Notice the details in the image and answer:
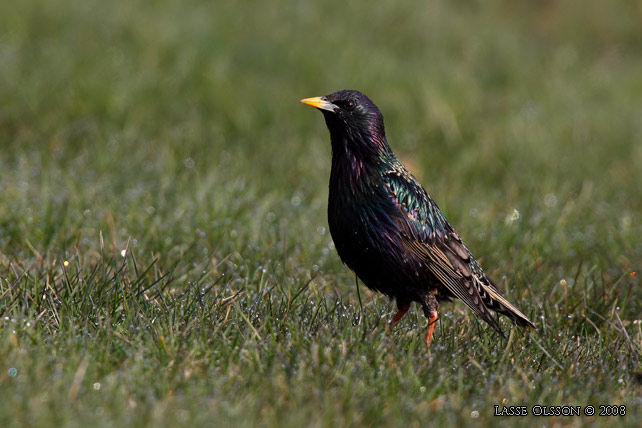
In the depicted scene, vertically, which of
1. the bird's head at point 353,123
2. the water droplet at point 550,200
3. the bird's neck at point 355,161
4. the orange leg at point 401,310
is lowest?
the orange leg at point 401,310

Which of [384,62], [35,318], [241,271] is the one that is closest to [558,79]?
[384,62]

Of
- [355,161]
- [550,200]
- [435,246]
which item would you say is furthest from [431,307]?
[550,200]

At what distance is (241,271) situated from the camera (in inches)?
195

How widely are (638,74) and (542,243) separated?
6917mm

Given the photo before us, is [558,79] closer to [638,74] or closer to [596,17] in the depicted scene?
[638,74]

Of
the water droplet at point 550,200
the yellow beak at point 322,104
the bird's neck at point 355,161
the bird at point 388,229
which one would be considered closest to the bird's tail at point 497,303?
the bird at point 388,229

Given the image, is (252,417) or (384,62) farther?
(384,62)

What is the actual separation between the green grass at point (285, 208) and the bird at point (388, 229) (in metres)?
0.19

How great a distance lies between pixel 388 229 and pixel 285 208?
2100 mm

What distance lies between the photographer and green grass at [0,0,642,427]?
3350mm

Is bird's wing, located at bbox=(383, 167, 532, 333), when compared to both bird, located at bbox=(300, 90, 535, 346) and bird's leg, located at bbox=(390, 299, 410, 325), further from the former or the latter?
bird's leg, located at bbox=(390, 299, 410, 325)

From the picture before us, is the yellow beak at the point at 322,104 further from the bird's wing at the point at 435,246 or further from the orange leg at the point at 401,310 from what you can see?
the orange leg at the point at 401,310

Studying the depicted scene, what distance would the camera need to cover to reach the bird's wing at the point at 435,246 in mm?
4434

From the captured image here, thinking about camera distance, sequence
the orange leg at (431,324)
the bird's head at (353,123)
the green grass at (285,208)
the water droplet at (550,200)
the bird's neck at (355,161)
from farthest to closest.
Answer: the water droplet at (550,200) → the bird's head at (353,123) → the bird's neck at (355,161) → the orange leg at (431,324) → the green grass at (285,208)
